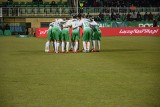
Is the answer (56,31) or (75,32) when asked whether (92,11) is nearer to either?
(75,32)

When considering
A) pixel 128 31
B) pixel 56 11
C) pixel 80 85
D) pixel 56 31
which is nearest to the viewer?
pixel 80 85

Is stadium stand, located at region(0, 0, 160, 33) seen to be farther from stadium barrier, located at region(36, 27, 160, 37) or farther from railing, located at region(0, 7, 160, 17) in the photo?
stadium barrier, located at region(36, 27, 160, 37)

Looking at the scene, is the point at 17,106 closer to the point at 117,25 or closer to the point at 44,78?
the point at 44,78

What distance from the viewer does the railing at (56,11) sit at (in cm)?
5484

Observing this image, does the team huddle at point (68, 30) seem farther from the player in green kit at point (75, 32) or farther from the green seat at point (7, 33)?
the green seat at point (7, 33)

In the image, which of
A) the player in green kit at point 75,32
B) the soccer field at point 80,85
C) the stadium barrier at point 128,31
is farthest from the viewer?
the stadium barrier at point 128,31

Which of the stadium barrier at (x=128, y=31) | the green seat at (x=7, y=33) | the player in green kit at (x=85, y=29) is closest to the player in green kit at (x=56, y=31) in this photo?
the player in green kit at (x=85, y=29)

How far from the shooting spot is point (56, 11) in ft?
185

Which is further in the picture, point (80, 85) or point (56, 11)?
point (56, 11)

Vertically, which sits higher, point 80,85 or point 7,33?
point 80,85

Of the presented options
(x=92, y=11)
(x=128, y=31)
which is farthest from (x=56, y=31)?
(x=92, y=11)

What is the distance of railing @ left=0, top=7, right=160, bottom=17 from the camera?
54.8 meters

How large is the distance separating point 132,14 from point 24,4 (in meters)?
12.9

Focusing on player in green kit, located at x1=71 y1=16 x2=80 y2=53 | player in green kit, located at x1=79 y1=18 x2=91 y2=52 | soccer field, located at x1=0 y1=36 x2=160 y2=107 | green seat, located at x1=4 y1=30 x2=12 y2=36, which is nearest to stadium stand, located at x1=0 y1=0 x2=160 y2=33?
green seat, located at x1=4 y1=30 x2=12 y2=36
